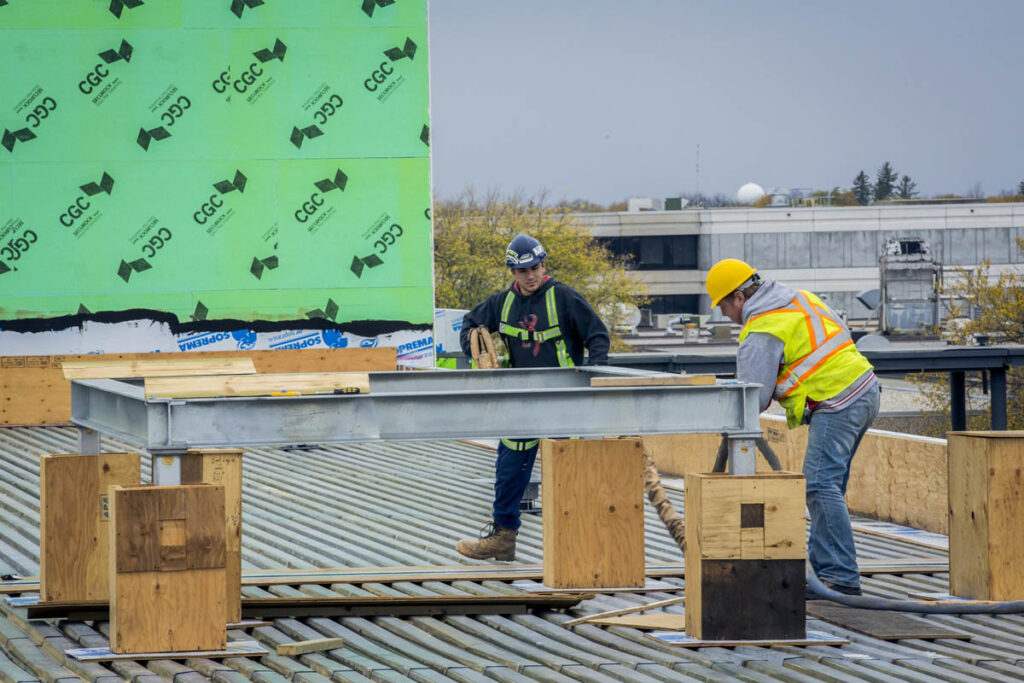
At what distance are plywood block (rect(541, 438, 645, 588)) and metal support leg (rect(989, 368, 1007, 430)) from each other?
12442mm

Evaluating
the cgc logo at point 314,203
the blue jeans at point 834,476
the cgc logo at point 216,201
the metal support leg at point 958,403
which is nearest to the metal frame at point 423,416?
the blue jeans at point 834,476

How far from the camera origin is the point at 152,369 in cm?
748

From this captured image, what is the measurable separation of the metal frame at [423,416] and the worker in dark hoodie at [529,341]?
2.14m

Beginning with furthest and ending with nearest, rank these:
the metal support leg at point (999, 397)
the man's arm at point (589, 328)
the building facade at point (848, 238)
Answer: the building facade at point (848, 238) → the metal support leg at point (999, 397) → the man's arm at point (589, 328)

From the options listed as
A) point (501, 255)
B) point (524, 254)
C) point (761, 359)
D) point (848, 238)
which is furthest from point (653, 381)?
point (848, 238)

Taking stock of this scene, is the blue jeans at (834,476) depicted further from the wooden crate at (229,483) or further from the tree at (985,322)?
the tree at (985,322)

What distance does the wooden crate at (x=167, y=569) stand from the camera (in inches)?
232

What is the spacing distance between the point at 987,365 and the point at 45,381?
11.8 m

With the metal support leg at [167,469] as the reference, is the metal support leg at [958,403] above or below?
below

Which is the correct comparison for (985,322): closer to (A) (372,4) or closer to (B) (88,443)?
(A) (372,4)

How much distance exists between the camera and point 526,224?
244ft

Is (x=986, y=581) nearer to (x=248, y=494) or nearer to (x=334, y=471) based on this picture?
(x=248, y=494)

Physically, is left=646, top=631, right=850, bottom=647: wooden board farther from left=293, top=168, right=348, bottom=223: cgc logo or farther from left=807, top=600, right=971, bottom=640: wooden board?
left=293, top=168, right=348, bottom=223: cgc logo

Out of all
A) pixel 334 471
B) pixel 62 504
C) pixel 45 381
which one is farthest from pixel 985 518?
pixel 45 381
